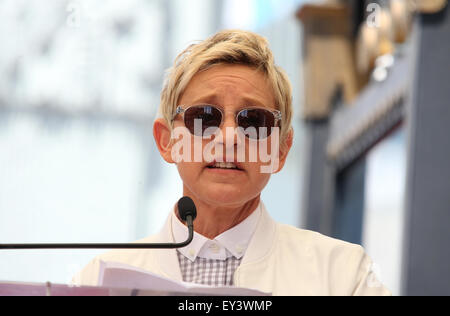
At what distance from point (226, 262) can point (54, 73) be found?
3.31 metres

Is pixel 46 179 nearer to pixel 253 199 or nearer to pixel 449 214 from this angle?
pixel 449 214

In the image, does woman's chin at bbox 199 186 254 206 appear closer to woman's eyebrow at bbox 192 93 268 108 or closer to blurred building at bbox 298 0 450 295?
woman's eyebrow at bbox 192 93 268 108

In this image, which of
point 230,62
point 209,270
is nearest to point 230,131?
point 230,62

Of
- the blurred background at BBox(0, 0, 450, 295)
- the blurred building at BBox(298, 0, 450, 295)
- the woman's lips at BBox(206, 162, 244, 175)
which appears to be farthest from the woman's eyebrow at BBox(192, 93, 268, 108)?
the blurred background at BBox(0, 0, 450, 295)

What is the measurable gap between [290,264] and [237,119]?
250 mm

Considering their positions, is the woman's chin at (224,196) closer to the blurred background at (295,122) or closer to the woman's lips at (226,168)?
the woman's lips at (226,168)

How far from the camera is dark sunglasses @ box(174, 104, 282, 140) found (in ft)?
4.21

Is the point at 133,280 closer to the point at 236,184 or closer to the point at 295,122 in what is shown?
the point at 236,184

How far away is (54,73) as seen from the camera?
14.4ft

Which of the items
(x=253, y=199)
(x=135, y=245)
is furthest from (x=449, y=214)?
(x=135, y=245)

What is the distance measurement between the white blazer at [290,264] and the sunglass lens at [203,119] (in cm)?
18

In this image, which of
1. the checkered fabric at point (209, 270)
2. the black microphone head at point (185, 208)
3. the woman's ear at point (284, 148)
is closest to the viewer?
the black microphone head at point (185, 208)

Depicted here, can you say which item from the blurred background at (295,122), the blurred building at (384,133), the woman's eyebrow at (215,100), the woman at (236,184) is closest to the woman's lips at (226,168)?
the woman at (236,184)

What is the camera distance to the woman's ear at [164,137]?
1.41 metres
